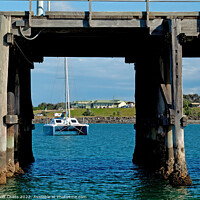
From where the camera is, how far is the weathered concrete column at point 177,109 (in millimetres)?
14664

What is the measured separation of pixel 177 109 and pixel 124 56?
25.3 feet

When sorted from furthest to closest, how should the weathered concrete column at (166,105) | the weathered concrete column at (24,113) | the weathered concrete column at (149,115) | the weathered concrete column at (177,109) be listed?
1. the weathered concrete column at (24,113)
2. the weathered concrete column at (149,115)
3. the weathered concrete column at (166,105)
4. the weathered concrete column at (177,109)

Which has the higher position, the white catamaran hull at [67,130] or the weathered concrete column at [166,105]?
the weathered concrete column at [166,105]

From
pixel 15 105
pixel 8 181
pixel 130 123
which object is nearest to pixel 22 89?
pixel 15 105

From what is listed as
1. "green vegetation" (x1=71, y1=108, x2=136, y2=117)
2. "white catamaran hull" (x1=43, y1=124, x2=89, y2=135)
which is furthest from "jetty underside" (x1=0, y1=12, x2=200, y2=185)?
"green vegetation" (x1=71, y1=108, x2=136, y2=117)

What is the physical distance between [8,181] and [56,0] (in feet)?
26.0

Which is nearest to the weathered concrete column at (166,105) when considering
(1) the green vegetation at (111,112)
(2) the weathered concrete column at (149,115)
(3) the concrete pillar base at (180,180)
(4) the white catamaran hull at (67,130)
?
(2) the weathered concrete column at (149,115)

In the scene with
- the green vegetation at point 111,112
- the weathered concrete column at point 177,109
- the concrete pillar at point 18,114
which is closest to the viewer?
the weathered concrete column at point 177,109

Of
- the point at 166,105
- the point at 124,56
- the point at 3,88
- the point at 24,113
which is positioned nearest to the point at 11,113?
the point at 3,88

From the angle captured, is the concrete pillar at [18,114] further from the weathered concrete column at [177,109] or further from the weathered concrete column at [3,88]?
the weathered concrete column at [177,109]

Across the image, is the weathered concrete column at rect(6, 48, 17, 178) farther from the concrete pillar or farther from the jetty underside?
the concrete pillar

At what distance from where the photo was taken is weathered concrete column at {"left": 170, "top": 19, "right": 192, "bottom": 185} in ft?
48.1

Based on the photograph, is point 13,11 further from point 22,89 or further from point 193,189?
point 193,189

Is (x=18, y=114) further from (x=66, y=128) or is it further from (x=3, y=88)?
(x=66, y=128)
